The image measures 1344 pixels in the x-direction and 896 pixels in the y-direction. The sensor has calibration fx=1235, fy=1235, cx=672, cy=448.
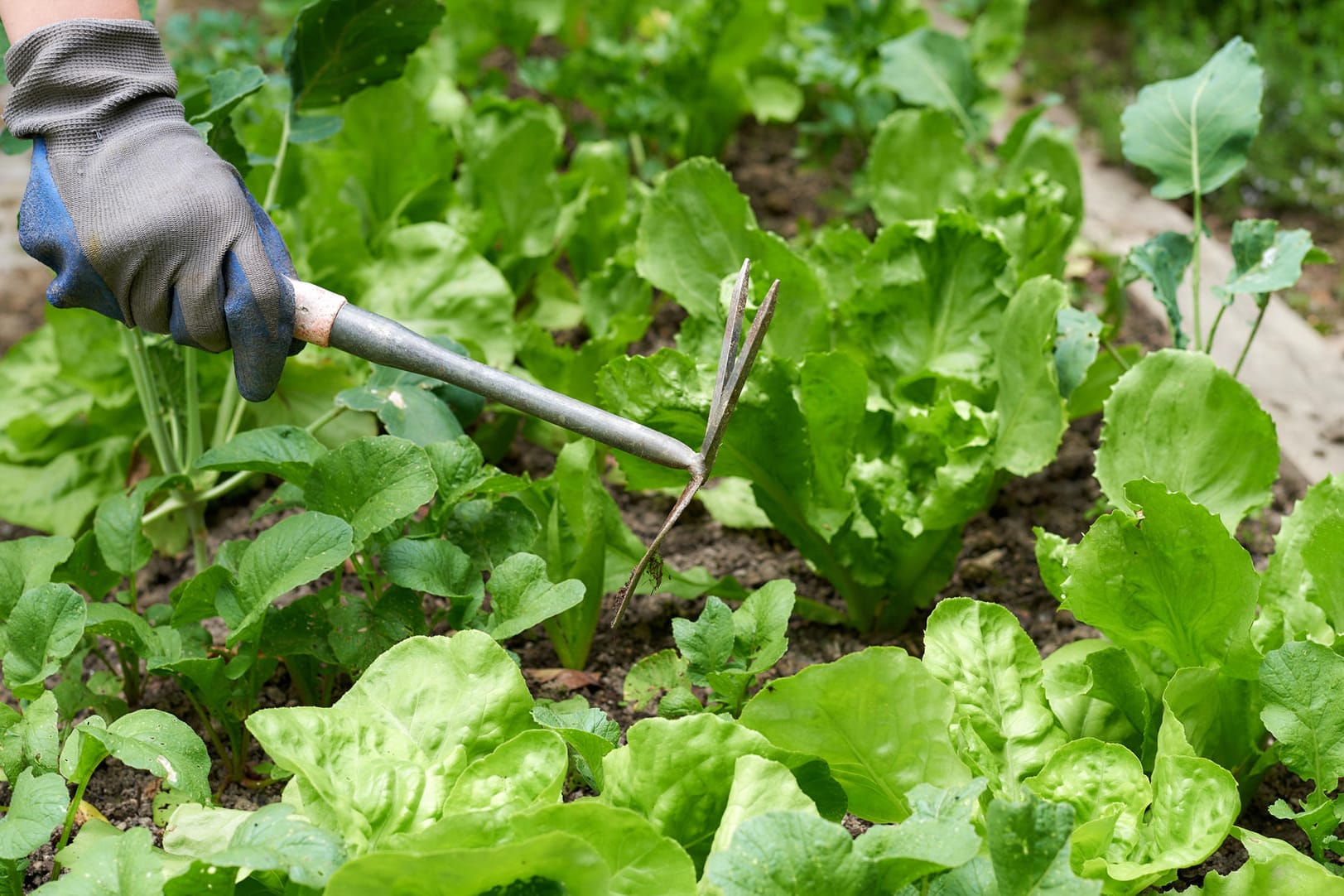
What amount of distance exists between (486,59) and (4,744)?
9.69 feet

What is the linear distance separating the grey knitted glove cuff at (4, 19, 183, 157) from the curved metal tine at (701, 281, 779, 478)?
76cm

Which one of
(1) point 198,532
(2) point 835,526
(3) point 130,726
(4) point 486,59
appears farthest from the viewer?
(4) point 486,59

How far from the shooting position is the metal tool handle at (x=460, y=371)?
1.26 metres

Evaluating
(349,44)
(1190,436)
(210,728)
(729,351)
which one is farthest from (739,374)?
(349,44)

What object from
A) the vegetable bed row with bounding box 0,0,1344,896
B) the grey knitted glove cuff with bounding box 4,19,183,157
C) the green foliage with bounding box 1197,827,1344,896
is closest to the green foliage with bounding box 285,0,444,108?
the vegetable bed row with bounding box 0,0,1344,896

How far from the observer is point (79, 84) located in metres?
1.43

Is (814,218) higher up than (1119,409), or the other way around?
(1119,409)

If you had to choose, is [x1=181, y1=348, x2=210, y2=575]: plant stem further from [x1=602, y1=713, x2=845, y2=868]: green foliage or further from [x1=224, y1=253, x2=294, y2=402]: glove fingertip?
[x1=602, y1=713, x2=845, y2=868]: green foliage

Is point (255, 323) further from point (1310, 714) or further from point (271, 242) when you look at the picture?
point (1310, 714)

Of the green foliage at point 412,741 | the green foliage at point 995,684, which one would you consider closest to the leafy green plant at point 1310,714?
the green foliage at point 995,684

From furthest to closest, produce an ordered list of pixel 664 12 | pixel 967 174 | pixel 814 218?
1. pixel 664 12
2. pixel 814 218
3. pixel 967 174

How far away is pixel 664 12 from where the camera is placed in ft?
10.8

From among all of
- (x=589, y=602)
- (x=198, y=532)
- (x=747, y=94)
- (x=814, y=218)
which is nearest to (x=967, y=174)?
A: (x=814, y=218)

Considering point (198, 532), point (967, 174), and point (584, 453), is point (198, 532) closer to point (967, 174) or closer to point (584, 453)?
point (584, 453)
